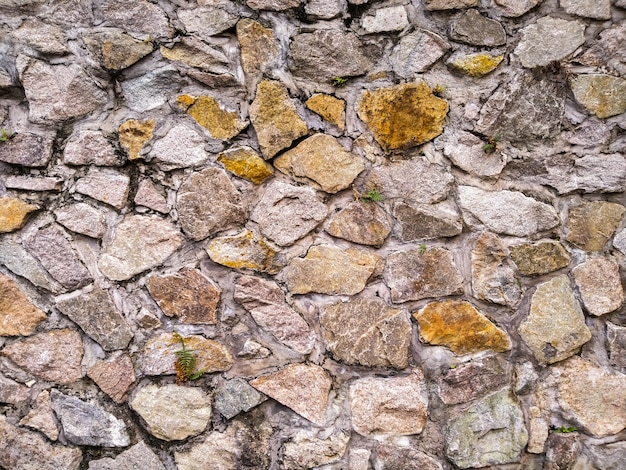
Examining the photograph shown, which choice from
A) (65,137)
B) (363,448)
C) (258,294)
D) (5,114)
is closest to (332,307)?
(258,294)

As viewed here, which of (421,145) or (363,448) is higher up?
(421,145)

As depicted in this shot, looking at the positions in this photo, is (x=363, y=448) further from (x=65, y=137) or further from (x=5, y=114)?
(x=5, y=114)

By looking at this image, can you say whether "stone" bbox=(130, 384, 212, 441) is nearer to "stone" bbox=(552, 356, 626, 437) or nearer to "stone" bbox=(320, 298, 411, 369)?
"stone" bbox=(320, 298, 411, 369)

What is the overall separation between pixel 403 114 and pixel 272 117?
0.52 m

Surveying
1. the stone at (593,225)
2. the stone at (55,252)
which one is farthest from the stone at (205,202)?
the stone at (593,225)

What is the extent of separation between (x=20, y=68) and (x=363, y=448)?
76.1 inches

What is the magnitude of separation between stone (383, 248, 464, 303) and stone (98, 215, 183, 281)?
90cm

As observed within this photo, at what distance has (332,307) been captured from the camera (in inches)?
78.7

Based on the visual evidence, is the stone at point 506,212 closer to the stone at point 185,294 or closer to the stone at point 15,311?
the stone at point 185,294

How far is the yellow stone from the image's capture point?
1.95m

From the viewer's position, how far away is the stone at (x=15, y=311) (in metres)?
1.91

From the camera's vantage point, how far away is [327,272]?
1999 millimetres

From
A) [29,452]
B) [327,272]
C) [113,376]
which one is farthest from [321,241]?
[29,452]

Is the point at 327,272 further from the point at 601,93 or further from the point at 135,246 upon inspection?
the point at 601,93
